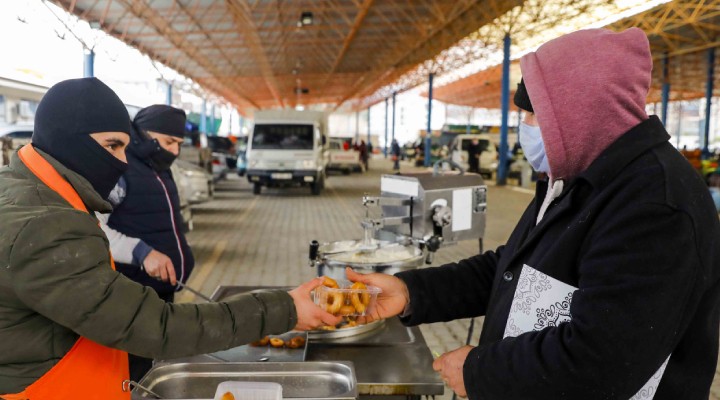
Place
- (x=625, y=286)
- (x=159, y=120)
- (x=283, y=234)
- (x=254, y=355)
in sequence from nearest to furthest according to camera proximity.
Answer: (x=625, y=286), (x=254, y=355), (x=159, y=120), (x=283, y=234)

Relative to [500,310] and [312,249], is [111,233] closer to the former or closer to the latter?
[312,249]

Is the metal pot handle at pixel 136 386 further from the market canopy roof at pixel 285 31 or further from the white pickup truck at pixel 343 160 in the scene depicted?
the white pickup truck at pixel 343 160

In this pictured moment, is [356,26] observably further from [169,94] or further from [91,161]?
[91,161]

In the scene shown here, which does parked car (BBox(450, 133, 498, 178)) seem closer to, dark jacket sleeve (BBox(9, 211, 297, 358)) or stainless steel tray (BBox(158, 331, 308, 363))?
stainless steel tray (BBox(158, 331, 308, 363))

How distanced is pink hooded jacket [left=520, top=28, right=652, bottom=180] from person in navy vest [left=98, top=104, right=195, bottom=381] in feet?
7.42

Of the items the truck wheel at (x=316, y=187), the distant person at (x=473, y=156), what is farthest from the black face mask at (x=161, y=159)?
the distant person at (x=473, y=156)

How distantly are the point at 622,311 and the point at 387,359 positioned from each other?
1.21m

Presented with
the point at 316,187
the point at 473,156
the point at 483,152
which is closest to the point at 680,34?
the point at 483,152

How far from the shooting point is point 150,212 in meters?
3.52

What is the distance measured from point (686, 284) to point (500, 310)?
52 centimetres

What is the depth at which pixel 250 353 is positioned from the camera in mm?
2334

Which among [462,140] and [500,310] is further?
[462,140]

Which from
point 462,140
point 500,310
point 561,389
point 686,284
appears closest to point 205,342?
point 500,310

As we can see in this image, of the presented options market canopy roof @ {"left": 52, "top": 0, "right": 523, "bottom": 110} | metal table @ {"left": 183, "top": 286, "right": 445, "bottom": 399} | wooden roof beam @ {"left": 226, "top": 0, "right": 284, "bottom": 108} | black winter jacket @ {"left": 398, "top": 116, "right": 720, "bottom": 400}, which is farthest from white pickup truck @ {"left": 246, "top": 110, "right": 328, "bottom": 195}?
black winter jacket @ {"left": 398, "top": 116, "right": 720, "bottom": 400}
